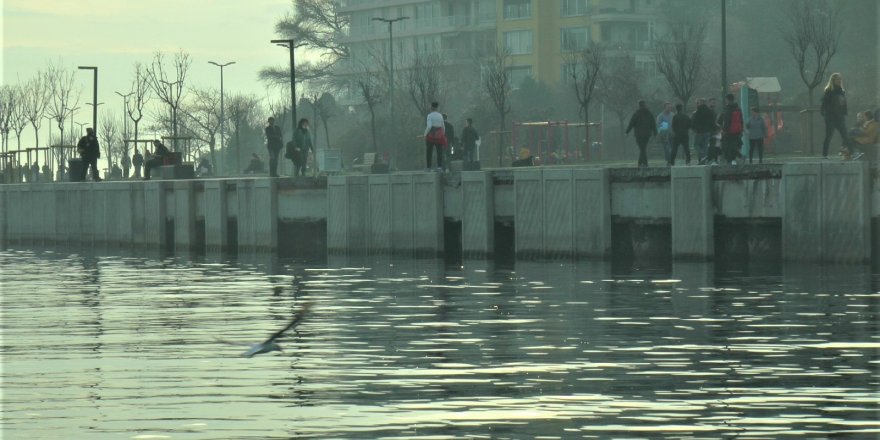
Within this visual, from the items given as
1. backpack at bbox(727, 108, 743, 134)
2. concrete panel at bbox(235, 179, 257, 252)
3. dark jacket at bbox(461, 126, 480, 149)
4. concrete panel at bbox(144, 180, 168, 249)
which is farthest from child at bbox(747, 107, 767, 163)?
concrete panel at bbox(144, 180, 168, 249)

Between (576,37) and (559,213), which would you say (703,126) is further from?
(576,37)

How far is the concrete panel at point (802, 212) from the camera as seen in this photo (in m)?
29.0

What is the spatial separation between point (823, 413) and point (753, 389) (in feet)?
4.41

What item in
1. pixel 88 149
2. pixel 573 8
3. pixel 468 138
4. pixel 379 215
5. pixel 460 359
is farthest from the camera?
pixel 573 8

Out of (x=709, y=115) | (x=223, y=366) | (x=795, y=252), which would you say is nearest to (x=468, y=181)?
(x=709, y=115)

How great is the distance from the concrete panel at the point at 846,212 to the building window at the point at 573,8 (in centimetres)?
9199

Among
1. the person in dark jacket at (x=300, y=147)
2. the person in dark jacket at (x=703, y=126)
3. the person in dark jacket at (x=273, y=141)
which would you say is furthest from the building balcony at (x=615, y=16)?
the person in dark jacket at (x=703, y=126)

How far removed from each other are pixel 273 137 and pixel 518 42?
250 feet

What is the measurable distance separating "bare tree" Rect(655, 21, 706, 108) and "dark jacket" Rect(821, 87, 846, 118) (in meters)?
20.1

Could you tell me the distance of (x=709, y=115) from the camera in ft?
124

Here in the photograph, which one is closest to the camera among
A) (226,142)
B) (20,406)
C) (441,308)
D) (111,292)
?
(20,406)

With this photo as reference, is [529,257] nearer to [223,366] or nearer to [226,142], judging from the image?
[223,366]

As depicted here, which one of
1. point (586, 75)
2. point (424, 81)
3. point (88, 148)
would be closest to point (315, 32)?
point (424, 81)

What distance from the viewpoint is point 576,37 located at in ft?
392
